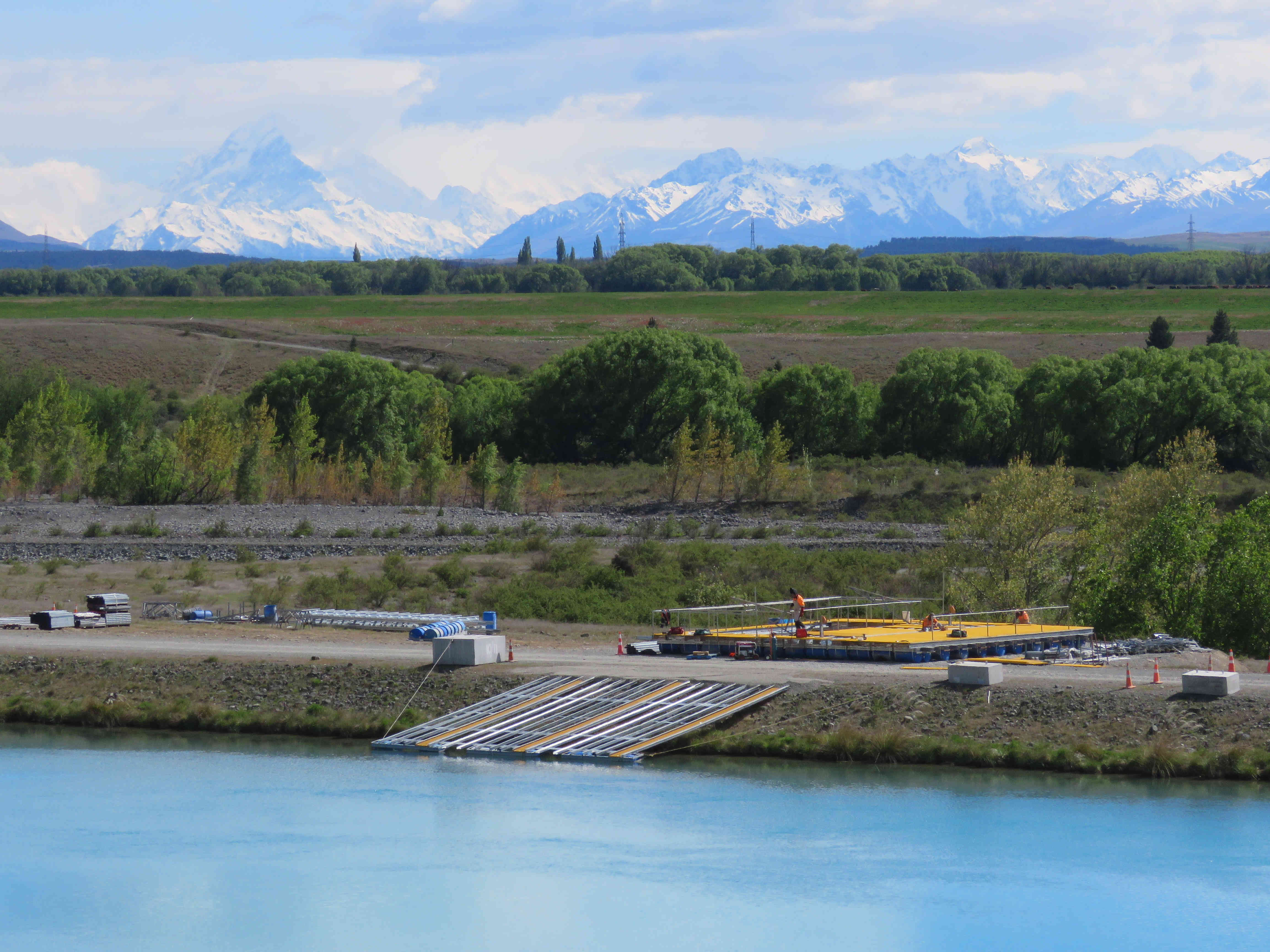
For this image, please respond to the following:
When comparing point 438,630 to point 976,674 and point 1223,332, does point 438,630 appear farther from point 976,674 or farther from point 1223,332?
point 1223,332

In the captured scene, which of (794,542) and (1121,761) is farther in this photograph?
(794,542)

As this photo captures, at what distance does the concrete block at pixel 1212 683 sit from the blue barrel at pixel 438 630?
16687 millimetres

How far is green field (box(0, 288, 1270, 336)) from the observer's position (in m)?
144

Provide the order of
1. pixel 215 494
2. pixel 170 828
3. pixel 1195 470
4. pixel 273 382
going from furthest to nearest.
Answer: pixel 273 382, pixel 215 494, pixel 1195 470, pixel 170 828

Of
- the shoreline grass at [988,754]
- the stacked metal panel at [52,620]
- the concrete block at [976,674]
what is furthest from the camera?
the stacked metal panel at [52,620]

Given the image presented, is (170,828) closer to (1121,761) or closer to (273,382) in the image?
(1121,761)

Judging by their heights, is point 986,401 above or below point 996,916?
above

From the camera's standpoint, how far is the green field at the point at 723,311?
144 meters

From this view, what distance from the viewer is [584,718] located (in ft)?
101

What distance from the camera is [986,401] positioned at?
86562mm

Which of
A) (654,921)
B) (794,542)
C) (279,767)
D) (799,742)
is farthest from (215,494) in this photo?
(654,921)

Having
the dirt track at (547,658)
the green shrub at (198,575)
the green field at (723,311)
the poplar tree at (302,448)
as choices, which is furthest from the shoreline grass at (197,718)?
the green field at (723,311)

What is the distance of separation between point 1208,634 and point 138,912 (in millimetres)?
25946

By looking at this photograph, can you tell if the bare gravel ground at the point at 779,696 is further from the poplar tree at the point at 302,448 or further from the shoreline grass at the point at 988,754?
the poplar tree at the point at 302,448
